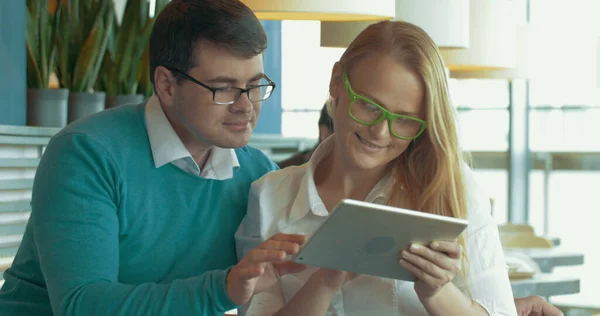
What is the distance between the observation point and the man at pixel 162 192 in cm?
184

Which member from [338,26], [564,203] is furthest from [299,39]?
[338,26]

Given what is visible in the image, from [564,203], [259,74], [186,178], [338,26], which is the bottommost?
[564,203]

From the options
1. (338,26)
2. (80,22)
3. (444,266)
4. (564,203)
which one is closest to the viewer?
(444,266)

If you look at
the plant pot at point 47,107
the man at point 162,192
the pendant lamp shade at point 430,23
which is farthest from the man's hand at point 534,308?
the plant pot at point 47,107

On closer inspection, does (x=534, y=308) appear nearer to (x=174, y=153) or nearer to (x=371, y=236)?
(x=371, y=236)

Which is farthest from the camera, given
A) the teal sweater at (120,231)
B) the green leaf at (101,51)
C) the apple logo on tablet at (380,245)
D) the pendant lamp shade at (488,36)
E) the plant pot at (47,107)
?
the pendant lamp shade at (488,36)

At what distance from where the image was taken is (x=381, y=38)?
2004 mm

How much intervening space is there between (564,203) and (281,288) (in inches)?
249

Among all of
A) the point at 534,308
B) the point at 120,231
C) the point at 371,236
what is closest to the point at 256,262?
the point at 371,236

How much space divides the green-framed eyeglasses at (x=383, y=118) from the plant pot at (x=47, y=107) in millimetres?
2338

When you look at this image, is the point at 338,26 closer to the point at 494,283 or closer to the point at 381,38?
the point at 381,38

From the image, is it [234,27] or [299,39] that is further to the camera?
[299,39]

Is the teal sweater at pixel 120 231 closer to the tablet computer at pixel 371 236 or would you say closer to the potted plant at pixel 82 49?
the tablet computer at pixel 371 236

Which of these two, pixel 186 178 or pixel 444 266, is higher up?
pixel 186 178
